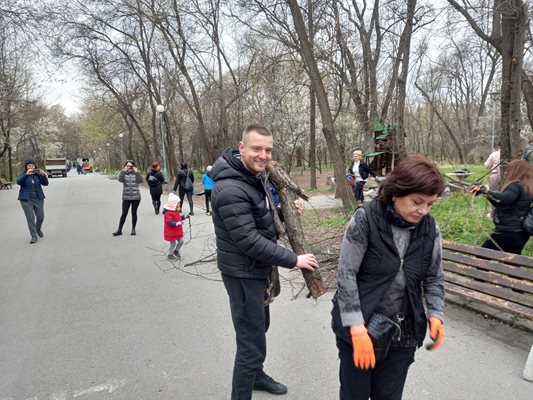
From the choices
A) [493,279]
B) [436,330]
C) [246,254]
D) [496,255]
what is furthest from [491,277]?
[246,254]

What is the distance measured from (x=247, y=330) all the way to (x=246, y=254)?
515 mm

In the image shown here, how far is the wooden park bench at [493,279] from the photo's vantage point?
338 cm

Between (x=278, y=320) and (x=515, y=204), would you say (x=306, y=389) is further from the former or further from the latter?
(x=515, y=204)

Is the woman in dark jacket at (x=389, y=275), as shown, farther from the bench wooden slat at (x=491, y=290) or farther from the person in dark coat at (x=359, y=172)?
the person in dark coat at (x=359, y=172)

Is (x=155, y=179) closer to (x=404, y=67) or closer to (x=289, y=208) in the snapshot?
(x=404, y=67)

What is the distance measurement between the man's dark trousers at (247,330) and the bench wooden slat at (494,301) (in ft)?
8.22

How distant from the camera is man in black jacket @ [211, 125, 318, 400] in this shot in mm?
2174

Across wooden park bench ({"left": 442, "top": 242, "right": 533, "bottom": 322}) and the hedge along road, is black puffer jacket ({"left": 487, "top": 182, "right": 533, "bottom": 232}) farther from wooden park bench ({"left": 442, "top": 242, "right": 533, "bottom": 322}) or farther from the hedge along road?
the hedge along road

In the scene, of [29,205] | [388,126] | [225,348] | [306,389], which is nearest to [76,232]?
[29,205]

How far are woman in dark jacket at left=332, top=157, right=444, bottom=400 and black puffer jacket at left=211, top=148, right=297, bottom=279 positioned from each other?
1.62 feet

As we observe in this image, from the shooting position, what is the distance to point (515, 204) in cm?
410

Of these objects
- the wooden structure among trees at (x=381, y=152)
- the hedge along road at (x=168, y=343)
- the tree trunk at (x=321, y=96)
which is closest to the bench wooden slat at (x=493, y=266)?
the hedge along road at (x=168, y=343)

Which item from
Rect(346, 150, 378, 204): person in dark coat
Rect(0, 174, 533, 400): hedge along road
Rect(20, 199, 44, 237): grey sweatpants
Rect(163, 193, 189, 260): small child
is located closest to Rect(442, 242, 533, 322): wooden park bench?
Rect(0, 174, 533, 400): hedge along road

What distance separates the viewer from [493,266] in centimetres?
371
